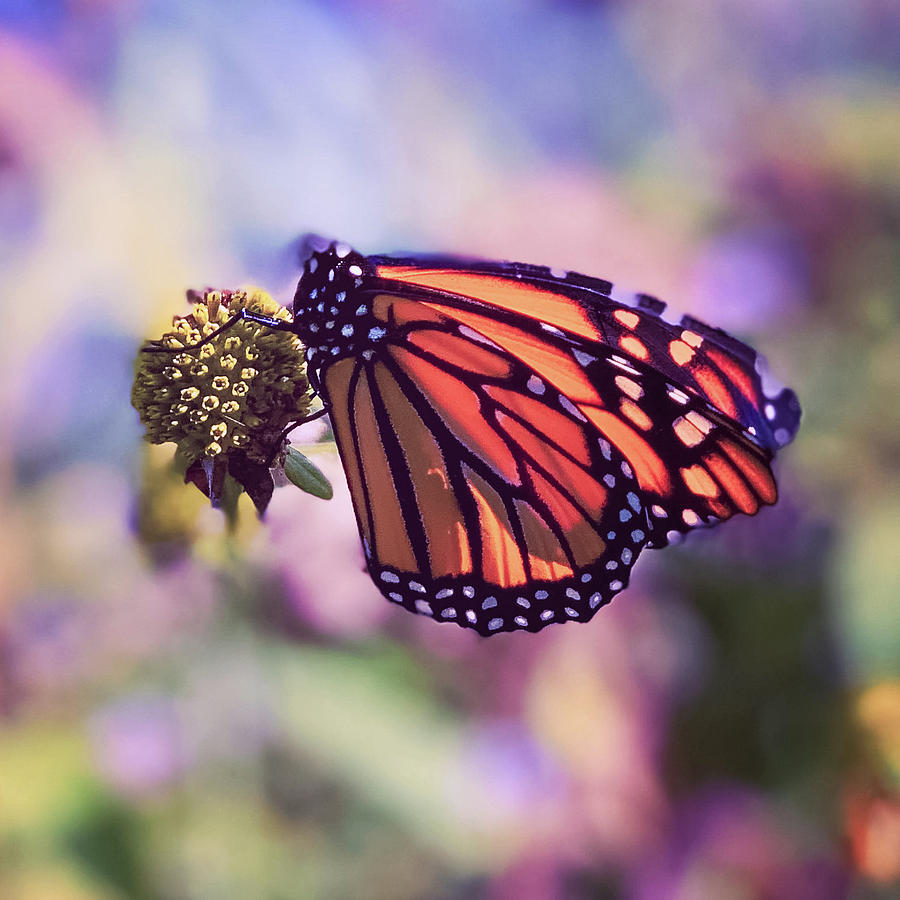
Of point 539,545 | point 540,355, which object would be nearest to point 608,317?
point 540,355

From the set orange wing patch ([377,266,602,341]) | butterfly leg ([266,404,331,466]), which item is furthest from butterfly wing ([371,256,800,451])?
butterfly leg ([266,404,331,466])

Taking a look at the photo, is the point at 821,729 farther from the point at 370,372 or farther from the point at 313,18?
the point at 313,18

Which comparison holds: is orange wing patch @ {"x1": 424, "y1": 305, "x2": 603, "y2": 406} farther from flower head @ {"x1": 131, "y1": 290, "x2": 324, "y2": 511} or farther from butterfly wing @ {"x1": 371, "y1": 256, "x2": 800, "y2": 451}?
flower head @ {"x1": 131, "y1": 290, "x2": 324, "y2": 511}

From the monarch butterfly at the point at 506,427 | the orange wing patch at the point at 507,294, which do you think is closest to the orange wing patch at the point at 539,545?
the monarch butterfly at the point at 506,427

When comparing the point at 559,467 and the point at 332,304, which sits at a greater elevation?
the point at 332,304

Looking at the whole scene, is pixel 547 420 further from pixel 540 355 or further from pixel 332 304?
pixel 332 304

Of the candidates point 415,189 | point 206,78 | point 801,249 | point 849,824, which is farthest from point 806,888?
point 206,78
